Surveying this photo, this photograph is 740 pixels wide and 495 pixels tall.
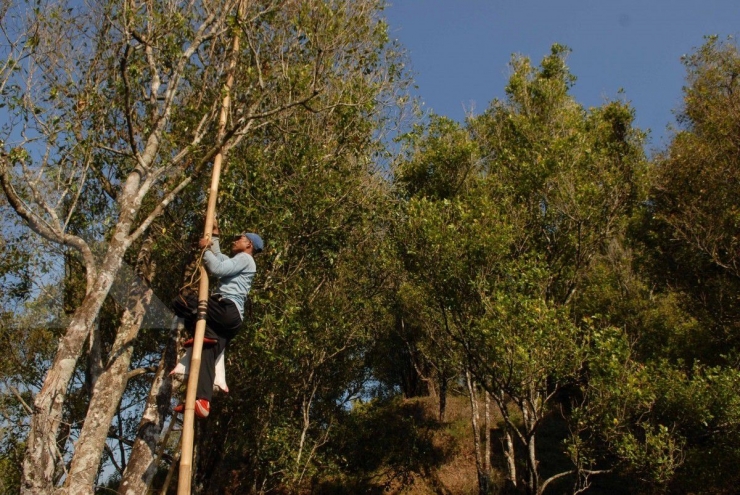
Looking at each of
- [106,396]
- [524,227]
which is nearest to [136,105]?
[106,396]

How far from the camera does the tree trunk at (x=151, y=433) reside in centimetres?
844

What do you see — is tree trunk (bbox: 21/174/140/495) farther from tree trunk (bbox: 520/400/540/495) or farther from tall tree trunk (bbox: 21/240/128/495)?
tree trunk (bbox: 520/400/540/495)

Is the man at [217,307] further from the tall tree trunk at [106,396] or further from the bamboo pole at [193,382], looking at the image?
the tall tree trunk at [106,396]

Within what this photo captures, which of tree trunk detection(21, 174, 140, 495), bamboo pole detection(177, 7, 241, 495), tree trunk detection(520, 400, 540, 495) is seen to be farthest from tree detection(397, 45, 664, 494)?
tree trunk detection(21, 174, 140, 495)

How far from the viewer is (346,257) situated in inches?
720

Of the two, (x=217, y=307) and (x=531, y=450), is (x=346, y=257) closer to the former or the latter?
(x=531, y=450)

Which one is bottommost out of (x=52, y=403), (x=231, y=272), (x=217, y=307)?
(x=52, y=403)

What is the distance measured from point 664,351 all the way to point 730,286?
9.96ft

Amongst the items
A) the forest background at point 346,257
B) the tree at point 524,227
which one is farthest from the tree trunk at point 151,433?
the tree at point 524,227

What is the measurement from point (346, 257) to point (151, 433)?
33.4 feet

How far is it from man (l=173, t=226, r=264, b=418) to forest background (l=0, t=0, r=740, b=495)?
76 centimetres

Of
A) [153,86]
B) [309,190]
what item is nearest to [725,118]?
[309,190]

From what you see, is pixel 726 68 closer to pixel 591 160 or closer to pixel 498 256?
pixel 591 160

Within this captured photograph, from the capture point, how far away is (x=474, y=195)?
60.9ft
